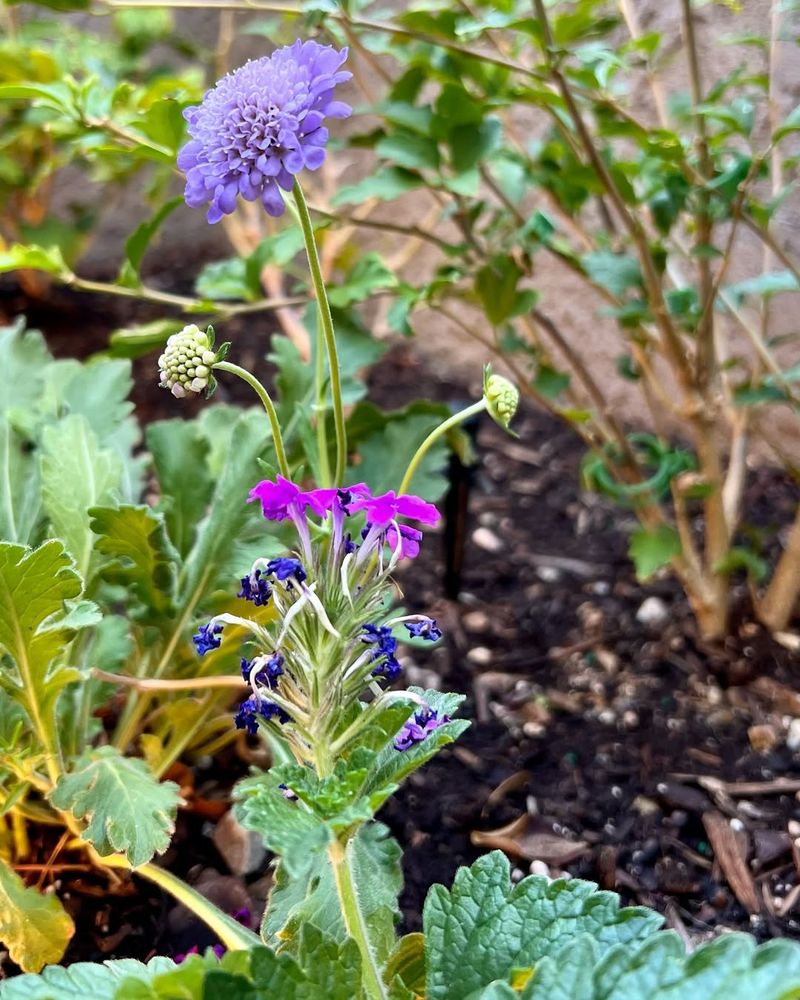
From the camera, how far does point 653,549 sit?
102 centimetres

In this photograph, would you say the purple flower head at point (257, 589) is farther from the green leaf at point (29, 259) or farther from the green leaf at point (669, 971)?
the green leaf at point (29, 259)

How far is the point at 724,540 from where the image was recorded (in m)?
1.10

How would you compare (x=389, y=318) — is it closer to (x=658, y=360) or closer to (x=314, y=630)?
(x=314, y=630)

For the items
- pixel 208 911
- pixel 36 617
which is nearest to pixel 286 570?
pixel 36 617

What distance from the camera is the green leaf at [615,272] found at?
95 centimetres

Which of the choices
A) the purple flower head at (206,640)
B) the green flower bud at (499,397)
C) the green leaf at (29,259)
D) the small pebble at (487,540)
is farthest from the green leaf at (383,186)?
the small pebble at (487,540)

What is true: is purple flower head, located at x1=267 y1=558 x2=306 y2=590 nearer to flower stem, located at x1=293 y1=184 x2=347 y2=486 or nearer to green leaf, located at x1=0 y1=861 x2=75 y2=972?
flower stem, located at x1=293 y1=184 x2=347 y2=486

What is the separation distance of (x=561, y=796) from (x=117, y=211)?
1868 mm

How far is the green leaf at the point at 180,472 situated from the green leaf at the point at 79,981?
47cm

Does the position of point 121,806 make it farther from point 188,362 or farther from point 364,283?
point 364,283

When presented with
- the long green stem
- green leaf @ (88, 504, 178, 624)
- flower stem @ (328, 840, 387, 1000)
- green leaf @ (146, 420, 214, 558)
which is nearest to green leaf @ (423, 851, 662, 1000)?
flower stem @ (328, 840, 387, 1000)

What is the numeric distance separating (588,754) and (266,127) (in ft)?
2.51

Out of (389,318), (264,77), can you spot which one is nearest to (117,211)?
(389,318)

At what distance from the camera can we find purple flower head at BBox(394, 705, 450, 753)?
21.6 inches
